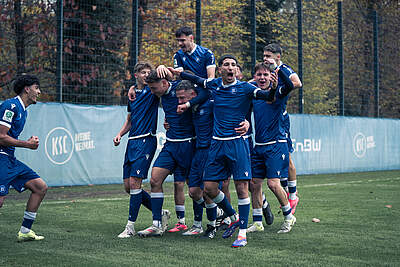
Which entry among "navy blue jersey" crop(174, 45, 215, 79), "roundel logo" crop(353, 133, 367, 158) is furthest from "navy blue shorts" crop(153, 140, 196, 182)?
"roundel logo" crop(353, 133, 367, 158)

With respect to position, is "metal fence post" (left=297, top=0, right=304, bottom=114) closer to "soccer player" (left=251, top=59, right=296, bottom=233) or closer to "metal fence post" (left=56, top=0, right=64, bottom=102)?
"metal fence post" (left=56, top=0, right=64, bottom=102)

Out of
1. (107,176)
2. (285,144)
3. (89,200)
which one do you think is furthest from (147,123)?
(107,176)

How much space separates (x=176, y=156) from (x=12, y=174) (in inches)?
79.3

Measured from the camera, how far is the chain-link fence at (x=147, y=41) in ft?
49.6

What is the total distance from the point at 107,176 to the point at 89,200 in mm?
3426

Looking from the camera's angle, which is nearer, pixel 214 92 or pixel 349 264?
pixel 349 264

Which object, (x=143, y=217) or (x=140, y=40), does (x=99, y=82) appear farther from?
(x=143, y=217)

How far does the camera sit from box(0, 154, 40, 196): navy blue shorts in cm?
677

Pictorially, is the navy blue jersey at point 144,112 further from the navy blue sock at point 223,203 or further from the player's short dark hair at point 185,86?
the navy blue sock at point 223,203

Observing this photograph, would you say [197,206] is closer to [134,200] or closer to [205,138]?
[134,200]

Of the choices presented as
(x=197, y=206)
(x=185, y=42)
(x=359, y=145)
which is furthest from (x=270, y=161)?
(x=359, y=145)

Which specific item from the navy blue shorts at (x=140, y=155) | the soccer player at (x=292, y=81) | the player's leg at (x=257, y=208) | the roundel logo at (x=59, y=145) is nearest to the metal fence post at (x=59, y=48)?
the roundel logo at (x=59, y=145)

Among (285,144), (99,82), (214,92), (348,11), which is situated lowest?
(285,144)

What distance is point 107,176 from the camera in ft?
49.0
